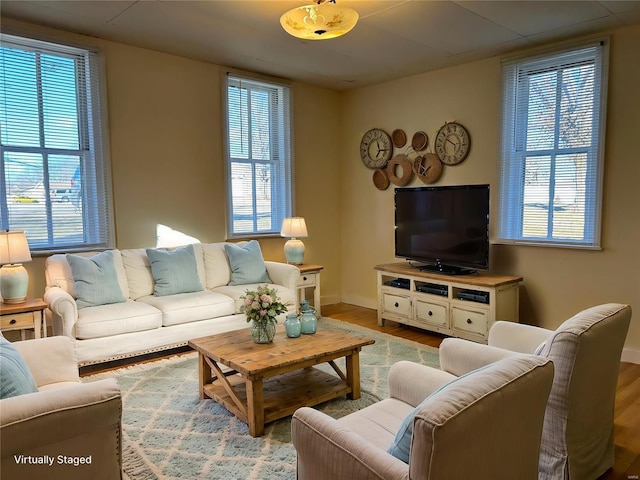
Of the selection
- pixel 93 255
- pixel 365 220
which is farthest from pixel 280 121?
Answer: pixel 93 255

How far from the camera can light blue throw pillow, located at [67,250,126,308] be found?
12.2 feet

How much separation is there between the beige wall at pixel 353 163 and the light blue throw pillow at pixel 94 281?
1.52 feet

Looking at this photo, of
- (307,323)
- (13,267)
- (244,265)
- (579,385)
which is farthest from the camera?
(244,265)

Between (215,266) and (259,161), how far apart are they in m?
1.42

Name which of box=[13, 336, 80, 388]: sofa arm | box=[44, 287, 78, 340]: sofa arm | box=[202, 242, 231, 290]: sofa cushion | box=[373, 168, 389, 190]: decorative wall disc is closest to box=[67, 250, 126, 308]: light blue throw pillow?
box=[44, 287, 78, 340]: sofa arm

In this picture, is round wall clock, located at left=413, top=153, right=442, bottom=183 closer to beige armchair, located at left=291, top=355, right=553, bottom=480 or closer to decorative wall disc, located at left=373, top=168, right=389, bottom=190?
decorative wall disc, located at left=373, top=168, right=389, bottom=190

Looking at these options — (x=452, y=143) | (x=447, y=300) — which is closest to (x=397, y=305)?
(x=447, y=300)

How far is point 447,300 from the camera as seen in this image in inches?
170

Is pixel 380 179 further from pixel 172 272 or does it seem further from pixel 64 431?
pixel 64 431

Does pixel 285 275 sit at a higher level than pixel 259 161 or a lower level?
lower

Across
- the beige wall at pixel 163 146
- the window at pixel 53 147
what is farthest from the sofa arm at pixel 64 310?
the window at pixel 53 147

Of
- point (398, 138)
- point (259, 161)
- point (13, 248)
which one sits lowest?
point (13, 248)

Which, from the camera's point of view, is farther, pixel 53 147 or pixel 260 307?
pixel 53 147

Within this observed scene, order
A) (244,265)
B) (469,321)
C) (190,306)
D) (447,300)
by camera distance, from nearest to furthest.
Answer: (190,306), (469,321), (447,300), (244,265)
